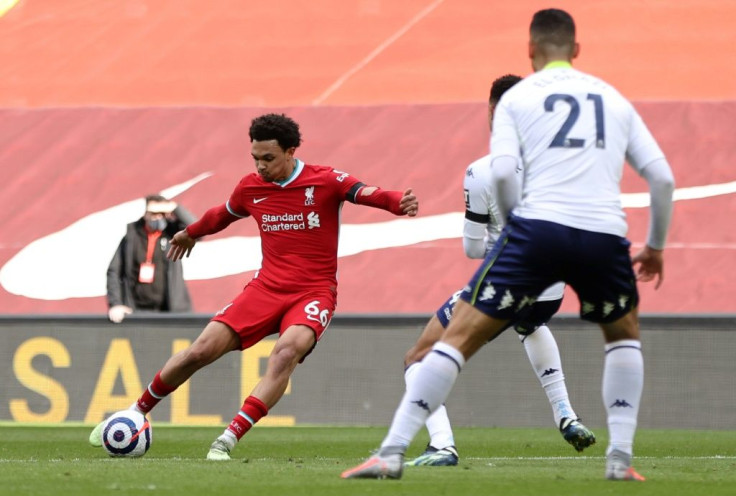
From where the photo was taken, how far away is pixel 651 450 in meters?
9.68

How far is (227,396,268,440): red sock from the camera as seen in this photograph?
26.1 feet

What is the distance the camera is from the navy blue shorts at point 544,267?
560 centimetres

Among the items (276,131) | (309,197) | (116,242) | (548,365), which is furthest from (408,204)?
(116,242)

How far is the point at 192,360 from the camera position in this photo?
8211mm

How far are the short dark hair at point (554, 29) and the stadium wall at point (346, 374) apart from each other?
705 cm

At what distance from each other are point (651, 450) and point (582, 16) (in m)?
12.9

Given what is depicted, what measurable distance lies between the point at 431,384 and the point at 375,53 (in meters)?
16.5

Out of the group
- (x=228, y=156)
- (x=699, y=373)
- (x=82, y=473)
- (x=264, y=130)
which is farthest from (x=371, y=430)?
(x=228, y=156)

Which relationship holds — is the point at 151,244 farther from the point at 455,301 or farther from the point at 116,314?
the point at 455,301

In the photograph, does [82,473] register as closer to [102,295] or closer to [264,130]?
[264,130]

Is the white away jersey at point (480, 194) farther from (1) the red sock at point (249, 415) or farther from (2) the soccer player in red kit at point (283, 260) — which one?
(1) the red sock at point (249, 415)

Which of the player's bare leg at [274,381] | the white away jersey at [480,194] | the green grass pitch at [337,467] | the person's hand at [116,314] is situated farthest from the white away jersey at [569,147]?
the person's hand at [116,314]

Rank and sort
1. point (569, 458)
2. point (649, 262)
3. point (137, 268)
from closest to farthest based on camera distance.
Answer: point (649, 262) < point (569, 458) < point (137, 268)

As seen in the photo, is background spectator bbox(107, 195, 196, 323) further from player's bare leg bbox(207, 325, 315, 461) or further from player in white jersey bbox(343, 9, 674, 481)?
player in white jersey bbox(343, 9, 674, 481)
